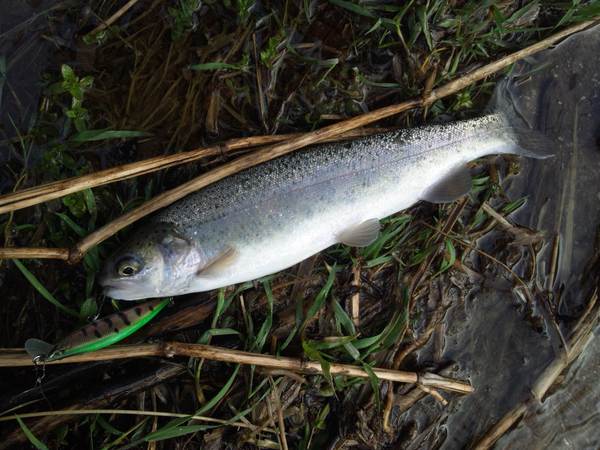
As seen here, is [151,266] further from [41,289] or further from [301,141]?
[301,141]

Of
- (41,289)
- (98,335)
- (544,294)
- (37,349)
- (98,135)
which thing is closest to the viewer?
(37,349)

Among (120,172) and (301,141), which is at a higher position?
(301,141)

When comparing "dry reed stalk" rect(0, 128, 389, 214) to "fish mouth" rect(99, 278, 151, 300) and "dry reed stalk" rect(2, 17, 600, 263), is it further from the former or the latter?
"fish mouth" rect(99, 278, 151, 300)

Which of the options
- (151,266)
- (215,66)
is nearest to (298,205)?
(151,266)

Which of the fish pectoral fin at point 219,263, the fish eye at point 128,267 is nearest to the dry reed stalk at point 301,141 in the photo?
the fish eye at point 128,267

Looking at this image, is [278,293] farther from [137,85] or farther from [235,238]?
[137,85]

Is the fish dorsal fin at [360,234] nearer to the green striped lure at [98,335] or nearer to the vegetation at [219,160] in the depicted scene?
the vegetation at [219,160]
